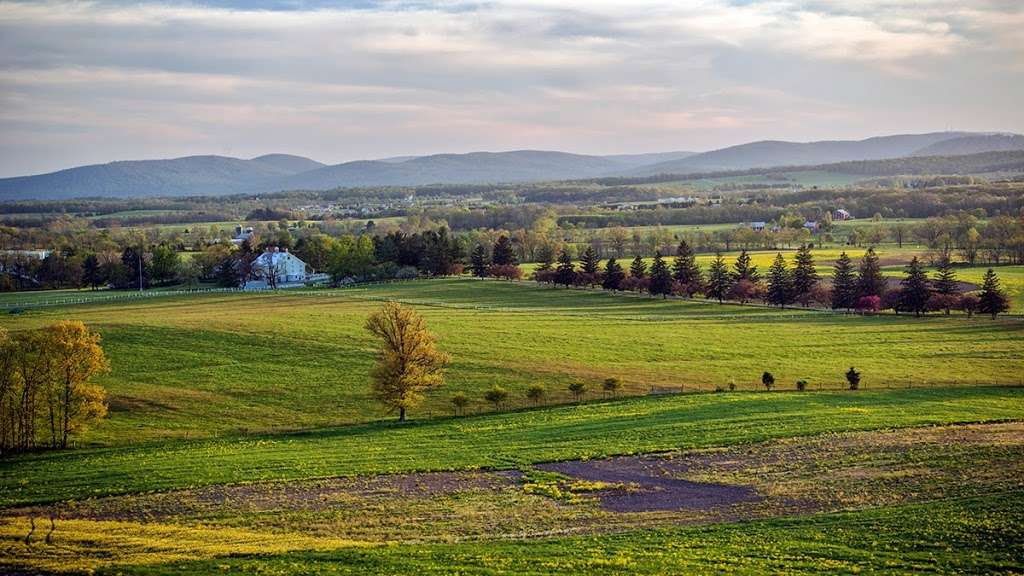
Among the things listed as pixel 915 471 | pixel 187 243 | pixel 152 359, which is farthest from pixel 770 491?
pixel 187 243

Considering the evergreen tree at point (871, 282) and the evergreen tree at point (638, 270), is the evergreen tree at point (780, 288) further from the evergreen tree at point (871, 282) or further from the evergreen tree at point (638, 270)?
the evergreen tree at point (638, 270)

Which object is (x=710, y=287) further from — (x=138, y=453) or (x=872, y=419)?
(x=138, y=453)

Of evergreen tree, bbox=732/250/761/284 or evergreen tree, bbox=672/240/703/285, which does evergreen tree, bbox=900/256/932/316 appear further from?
evergreen tree, bbox=672/240/703/285

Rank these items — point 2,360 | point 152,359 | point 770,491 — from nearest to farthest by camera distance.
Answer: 1. point 770,491
2. point 2,360
3. point 152,359

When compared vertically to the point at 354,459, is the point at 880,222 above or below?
above

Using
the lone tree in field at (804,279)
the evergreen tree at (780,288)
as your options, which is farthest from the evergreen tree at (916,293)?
the evergreen tree at (780,288)

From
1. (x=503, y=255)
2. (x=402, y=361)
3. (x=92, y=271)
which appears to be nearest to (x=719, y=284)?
(x=503, y=255)

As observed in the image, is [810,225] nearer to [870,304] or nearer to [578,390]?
[870,304]

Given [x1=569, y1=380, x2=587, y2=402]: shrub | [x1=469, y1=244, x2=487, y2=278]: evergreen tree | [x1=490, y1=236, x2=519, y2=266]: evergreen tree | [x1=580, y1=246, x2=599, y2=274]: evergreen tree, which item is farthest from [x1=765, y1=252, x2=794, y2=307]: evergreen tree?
[x1=569, y1=380, x2=587, y2=402]: shrub
